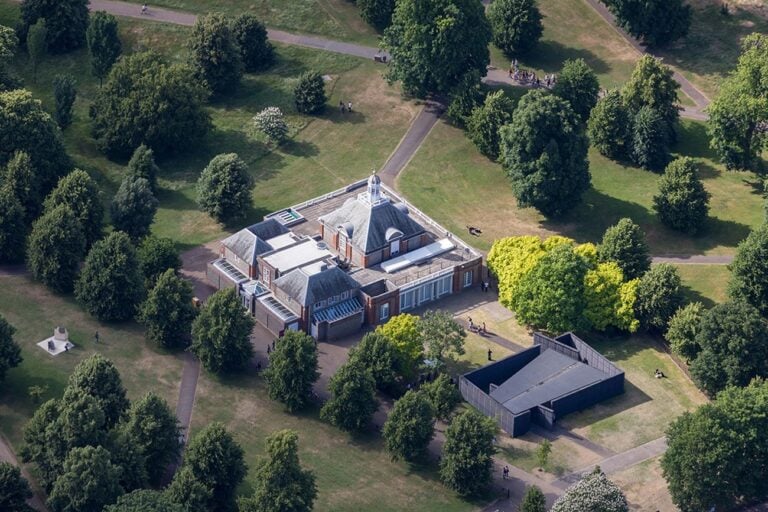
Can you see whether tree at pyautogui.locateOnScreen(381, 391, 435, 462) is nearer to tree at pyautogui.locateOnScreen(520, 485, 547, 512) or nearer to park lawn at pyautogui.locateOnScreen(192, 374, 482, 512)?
park lawn at pyautogui.locateOnScreen(192, 374, 482, 512)

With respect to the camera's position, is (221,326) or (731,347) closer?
(731,347)

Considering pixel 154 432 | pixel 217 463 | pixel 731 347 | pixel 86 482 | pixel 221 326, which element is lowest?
pixel 217 463

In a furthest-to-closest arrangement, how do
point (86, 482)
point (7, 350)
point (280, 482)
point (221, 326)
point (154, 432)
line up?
point (221, 326) < point (7, 350) < point (154, 432) < point (280, 482) < point (86, 482)

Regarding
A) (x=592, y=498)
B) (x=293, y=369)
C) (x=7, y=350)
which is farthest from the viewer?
(x=7, y=350)

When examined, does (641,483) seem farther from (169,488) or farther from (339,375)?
(169,488)

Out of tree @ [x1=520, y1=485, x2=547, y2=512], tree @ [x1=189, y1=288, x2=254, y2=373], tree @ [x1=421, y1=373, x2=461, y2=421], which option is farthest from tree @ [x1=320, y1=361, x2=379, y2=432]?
tree @ [x1=520, y1=485, x2=547, y2=512]

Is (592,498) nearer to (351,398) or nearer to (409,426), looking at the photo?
(409,426)

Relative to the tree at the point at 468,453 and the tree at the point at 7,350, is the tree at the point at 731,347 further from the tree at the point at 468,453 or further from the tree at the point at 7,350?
the tree at the point at 7,350

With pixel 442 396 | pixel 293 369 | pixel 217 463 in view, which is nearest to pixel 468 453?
pixel 442 396
